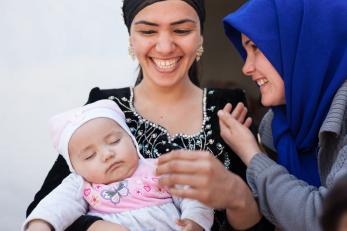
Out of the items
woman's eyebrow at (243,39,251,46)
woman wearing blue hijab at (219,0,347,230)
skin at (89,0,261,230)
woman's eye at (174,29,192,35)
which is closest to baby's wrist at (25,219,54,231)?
skin at (89,0,261,230)

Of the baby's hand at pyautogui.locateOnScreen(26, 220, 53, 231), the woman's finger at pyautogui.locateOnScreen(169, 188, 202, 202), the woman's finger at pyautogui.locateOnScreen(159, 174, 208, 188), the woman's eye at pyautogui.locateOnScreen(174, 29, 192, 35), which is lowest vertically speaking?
the baby's hand at pyautogui.locateOnScreen(26, 220, 53, 231)

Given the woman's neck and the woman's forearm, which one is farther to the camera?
the woman's neck

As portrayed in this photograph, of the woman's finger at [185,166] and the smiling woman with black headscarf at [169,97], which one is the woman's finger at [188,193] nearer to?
the woman's finger at [185,166]

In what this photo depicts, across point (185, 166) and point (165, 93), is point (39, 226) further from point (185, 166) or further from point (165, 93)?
point (165, 93)

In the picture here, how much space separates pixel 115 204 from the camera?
72.0 inches

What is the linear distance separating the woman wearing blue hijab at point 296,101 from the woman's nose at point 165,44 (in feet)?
0.72

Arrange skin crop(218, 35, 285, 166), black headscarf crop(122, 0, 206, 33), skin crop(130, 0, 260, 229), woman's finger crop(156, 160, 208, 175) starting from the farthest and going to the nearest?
black headscarf crop(122, 0, 206, 33)
skin crop(218, 35, 285, 166)
skin crop(130, 0, 260, 229)
woman's finger crop(156, 160, 208, 175)

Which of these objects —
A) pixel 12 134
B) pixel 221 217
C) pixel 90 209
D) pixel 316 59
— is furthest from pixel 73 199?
pixel 12 134

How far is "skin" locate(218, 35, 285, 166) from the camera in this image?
188cm

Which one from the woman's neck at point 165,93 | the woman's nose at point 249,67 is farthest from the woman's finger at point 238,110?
the woman's neck at point 165,93

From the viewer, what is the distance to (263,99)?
196cm

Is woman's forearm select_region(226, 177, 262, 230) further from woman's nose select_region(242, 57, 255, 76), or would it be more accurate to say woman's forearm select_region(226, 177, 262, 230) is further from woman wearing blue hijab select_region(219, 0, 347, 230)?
woman's nose select_region(242, 57, 255, 76)

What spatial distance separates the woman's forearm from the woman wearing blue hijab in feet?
0.13

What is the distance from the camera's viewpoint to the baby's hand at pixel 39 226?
171 cm
